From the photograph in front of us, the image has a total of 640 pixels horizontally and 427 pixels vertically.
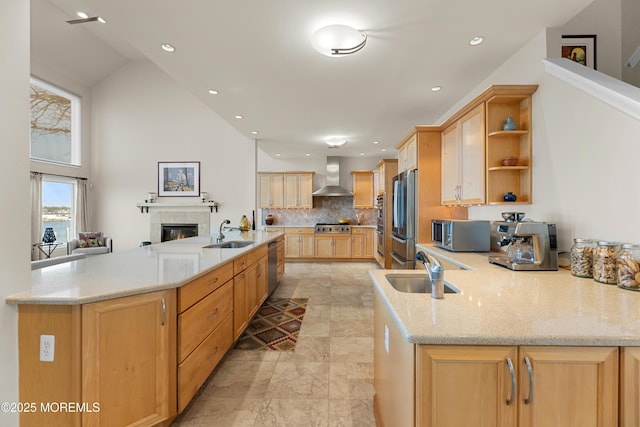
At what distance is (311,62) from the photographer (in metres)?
2.69

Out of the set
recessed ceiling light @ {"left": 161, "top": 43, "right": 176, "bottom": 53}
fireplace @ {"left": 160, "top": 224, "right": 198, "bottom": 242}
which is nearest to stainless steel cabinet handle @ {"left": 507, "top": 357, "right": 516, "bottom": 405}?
recessed ceiling light @ {"left": 161, "top": 43, "right": 176, "bottom": 53}

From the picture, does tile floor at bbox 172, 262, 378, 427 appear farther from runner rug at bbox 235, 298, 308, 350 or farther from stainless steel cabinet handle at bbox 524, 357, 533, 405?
stainless steel cabinet handle at bbox 524, 357, 533, 405

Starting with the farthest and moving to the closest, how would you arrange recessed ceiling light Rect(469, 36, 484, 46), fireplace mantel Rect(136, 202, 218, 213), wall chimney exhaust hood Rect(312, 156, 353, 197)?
wall chimney exhaust hood Rect(312, 156, 353, 197), fireplace mantel Rect(136, 202, 218, 213), recessed ceiling light Rect(469, 36, 484, 46)

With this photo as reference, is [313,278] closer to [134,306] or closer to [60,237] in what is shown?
[134,306]

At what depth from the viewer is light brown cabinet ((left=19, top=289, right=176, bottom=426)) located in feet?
4.52

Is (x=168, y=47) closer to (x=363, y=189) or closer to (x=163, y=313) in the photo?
(x=163, y=313)

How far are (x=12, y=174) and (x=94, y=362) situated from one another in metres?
1.00

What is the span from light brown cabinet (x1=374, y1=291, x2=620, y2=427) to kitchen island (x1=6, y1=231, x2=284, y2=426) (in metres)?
1.37

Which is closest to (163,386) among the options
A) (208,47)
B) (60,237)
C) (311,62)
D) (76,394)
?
(76,394)

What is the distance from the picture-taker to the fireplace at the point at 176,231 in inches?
273

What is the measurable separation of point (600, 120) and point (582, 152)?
0.70 feet

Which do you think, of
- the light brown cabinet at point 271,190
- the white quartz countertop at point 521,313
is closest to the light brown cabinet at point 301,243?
the light brown cabinet at point 271,190

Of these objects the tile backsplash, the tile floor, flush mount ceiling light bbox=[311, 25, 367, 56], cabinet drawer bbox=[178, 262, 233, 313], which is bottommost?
the tile floor

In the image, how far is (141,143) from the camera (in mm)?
6973
